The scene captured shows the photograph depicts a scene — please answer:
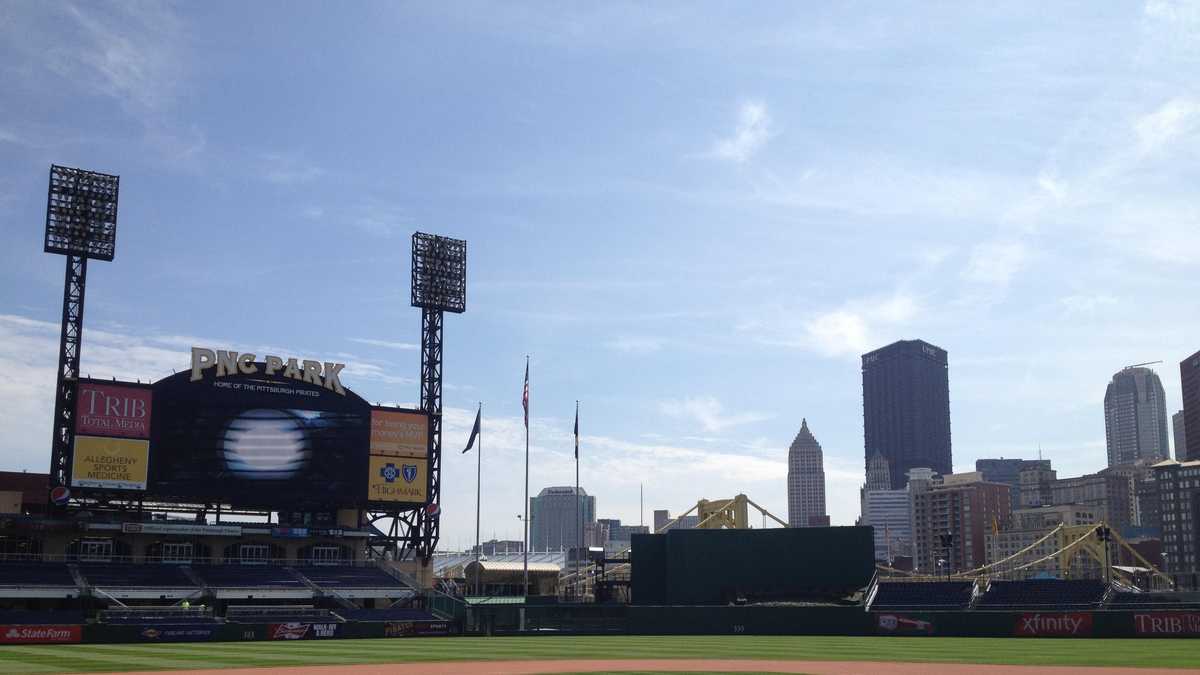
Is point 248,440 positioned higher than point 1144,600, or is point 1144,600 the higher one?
point 248,440

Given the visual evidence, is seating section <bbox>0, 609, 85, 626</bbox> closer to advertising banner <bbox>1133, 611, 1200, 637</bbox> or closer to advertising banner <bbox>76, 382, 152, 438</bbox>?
advertising banner <bbox>76, 382, 152, 438</bbox>

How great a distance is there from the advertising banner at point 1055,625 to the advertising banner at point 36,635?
1791 inches

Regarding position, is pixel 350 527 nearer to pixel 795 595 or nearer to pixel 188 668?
pixel 795 595

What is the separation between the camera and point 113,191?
244 feet

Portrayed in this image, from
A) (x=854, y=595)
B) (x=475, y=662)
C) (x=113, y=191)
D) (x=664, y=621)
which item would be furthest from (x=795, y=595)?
(x=113, y=191)

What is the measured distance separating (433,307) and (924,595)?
4072cm

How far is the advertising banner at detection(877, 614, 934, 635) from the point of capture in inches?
2337

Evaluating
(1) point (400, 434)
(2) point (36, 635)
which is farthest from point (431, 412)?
(2) point (36, 635)

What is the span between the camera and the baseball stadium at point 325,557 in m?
56.5

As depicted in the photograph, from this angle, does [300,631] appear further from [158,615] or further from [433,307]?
[433,307]

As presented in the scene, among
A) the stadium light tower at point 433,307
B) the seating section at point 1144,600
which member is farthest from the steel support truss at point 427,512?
the seating section at point 1144,600

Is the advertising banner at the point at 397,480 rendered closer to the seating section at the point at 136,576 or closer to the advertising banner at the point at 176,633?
the seating section at the point at 136,576

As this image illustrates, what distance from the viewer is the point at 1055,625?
55438mm

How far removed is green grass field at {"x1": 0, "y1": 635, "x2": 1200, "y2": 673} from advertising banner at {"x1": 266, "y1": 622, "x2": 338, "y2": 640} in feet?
6.08
